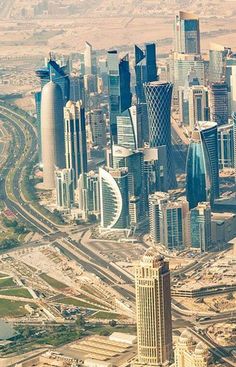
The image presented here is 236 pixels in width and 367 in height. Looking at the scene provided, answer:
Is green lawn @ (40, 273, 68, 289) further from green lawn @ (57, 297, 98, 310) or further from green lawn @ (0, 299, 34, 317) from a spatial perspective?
green lawn @ (0, 299, 34, 317)

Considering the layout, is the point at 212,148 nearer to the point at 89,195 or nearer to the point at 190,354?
the point at 89,195

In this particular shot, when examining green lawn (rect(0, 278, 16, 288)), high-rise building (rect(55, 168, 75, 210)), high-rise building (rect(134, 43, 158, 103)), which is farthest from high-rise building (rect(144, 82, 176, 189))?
green lawn (rect(0, 278, 16, 288))

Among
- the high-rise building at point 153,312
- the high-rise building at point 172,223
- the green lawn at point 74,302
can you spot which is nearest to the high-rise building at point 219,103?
the high-rise building at point 172,223

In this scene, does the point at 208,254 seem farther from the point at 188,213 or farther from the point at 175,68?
the point at 175,68

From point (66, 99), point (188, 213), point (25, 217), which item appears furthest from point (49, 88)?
point (188, 213)

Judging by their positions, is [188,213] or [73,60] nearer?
[188,213]
